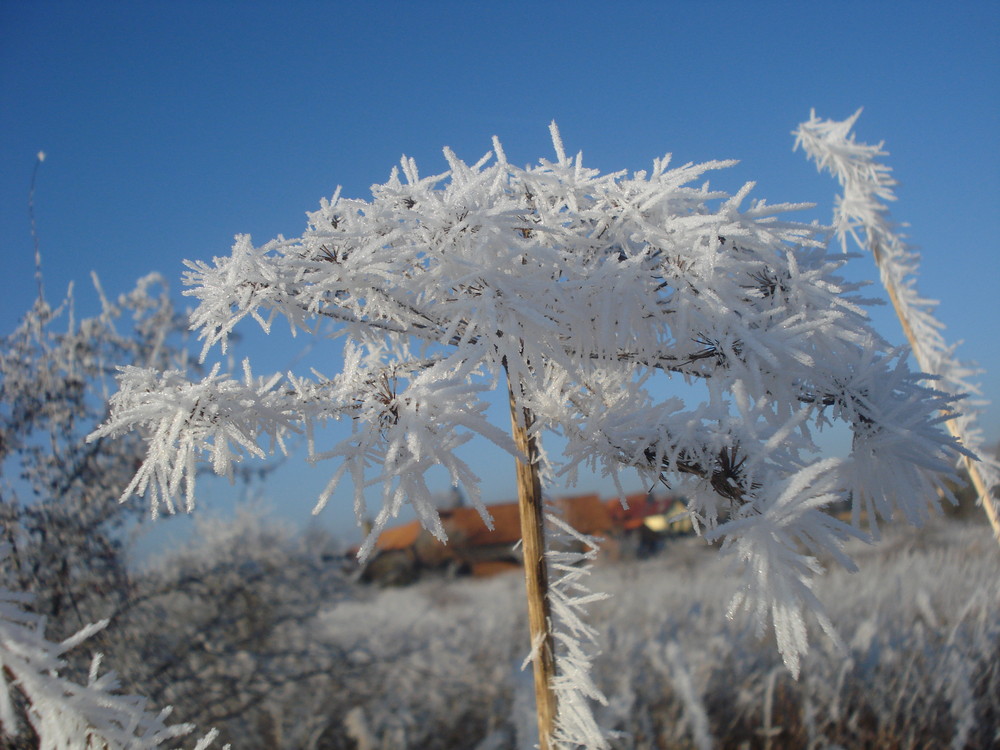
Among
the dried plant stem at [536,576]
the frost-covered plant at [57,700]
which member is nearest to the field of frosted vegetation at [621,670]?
the dried plant stem at [536,576]

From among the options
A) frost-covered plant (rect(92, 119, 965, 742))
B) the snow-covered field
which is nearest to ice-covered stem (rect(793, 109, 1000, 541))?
the snow-covered field

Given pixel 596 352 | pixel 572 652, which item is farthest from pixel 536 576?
pixel 596 352

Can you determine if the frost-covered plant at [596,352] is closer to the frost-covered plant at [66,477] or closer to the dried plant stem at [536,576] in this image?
the dried plant stem at [536,576]

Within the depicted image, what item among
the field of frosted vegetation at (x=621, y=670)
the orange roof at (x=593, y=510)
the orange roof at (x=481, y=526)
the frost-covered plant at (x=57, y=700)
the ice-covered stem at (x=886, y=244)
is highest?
the ice-covered stem at (x=886, y=244)

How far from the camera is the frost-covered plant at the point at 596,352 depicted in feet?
3.76

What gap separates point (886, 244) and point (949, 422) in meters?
1.31

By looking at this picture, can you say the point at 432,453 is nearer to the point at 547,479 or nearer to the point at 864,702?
the point at 547,479

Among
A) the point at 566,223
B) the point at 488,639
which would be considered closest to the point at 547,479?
the point at 566,223

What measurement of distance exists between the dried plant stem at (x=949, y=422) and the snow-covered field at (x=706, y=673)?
52.7 inches

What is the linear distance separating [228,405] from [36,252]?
11.8ft

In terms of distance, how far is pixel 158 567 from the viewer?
22.1ft

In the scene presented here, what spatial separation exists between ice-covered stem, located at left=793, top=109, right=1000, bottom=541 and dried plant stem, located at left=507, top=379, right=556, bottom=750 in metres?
3.48

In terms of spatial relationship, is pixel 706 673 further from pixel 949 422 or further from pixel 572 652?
pixel 572 652

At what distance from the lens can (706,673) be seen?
522 cm
